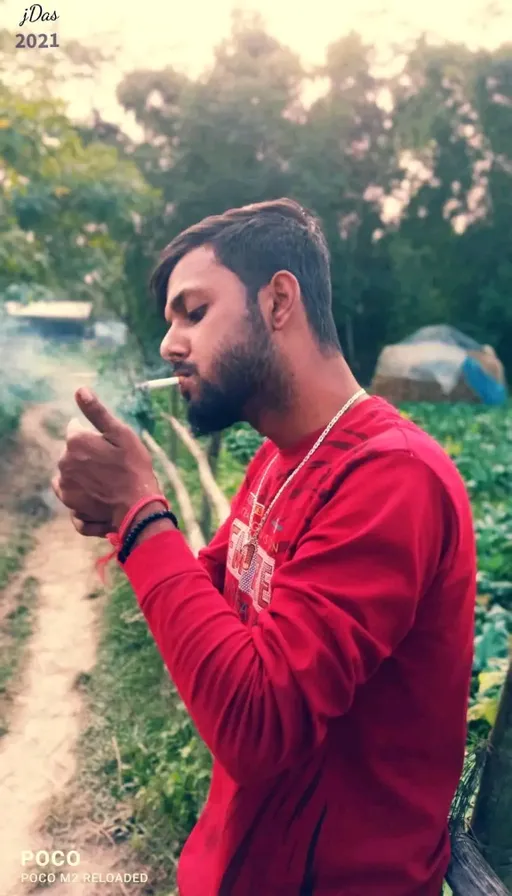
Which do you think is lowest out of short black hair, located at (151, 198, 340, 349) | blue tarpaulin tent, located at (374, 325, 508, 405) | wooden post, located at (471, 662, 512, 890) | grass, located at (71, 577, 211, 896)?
grass, located at (71, 577, 211, 896)

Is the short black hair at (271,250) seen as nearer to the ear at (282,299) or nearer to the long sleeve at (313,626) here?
the ear at (282,299)

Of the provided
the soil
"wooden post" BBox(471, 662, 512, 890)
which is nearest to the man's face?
"wooden post" BBox(471, 662, 512, 890)

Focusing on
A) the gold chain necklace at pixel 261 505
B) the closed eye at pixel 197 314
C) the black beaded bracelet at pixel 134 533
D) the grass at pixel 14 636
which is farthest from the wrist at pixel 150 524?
the grass at pixel 14 636

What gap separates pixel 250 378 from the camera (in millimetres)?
894

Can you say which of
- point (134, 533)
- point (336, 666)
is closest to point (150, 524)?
point (134, 533)

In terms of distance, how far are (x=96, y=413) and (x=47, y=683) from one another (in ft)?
3.31

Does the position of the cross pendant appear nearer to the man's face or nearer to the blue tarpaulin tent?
the man's face

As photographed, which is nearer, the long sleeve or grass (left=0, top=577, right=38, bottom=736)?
the long sleeve

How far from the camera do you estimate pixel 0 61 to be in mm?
1456

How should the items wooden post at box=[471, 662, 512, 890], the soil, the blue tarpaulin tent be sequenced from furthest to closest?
1. the blue tarpaulin tent
2. the soil
3. wooden post at box=[471, 662, 512, 890]

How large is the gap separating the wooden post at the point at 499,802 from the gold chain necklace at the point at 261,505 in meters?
0.45

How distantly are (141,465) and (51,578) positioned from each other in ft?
3.07

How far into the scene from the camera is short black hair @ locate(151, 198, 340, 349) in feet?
2.99

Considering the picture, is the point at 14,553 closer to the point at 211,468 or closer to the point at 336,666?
the point at 211,468
